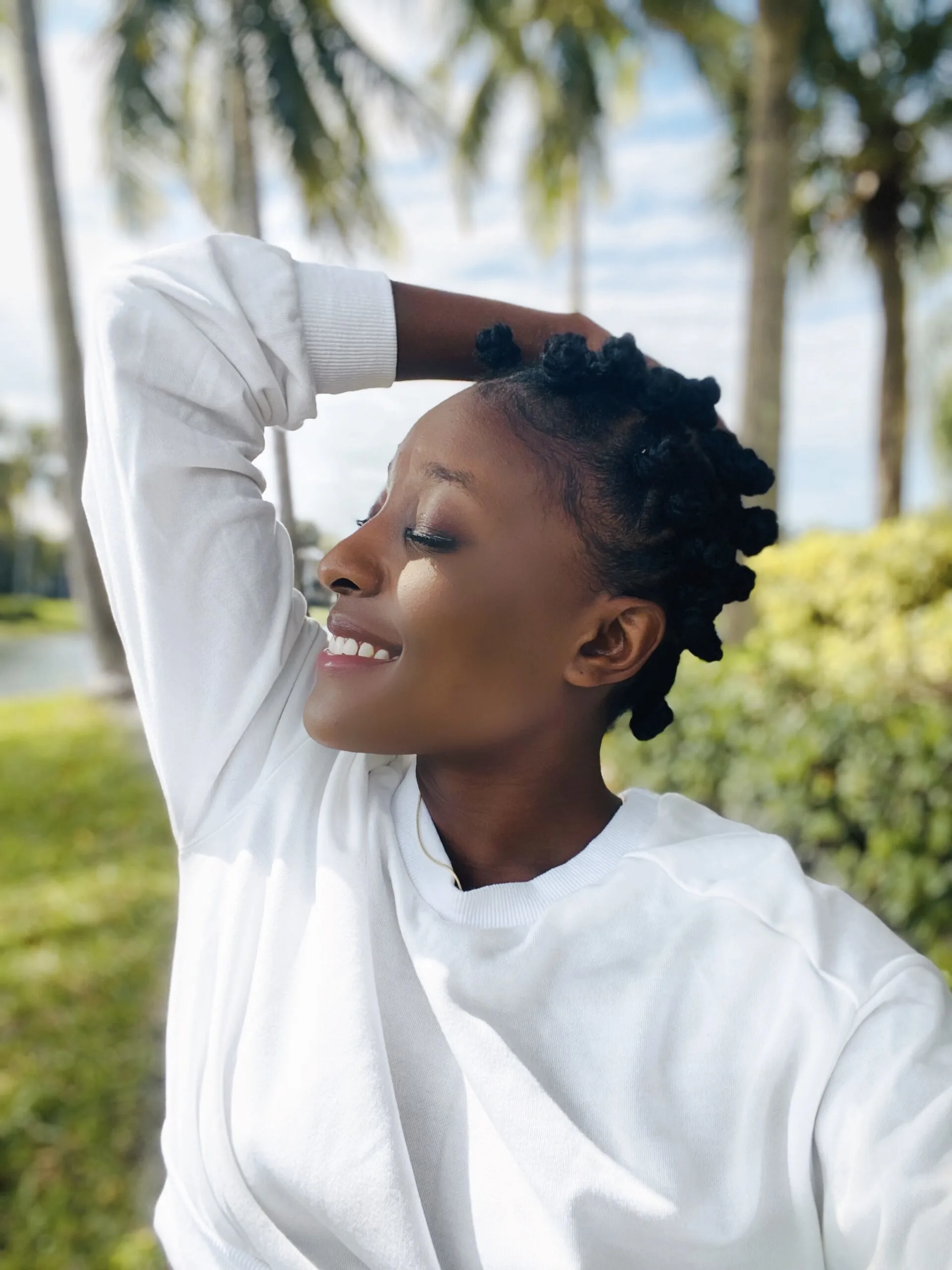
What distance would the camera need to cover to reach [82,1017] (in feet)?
12.3

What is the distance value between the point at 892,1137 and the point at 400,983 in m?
0.54

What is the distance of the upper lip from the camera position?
1.23m

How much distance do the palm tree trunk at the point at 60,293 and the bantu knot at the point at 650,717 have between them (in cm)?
776

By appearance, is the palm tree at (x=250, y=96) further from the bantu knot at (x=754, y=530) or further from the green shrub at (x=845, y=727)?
the bantu knot at (x=754, y=530)

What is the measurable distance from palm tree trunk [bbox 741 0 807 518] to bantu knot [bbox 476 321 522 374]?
5.10 m

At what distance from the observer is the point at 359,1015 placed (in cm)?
116

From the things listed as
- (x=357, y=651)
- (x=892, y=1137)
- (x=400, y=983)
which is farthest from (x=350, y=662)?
(x=892, y=1137)

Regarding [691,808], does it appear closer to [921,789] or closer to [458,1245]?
[458,1245]

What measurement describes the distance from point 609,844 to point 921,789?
8.17 ft

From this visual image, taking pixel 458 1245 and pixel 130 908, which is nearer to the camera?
pixel 458 1245

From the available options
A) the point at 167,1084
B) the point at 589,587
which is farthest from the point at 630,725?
the point at 167,1084

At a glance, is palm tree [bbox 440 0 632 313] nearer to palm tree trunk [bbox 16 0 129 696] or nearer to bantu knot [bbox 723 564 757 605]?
palm tree trunk [bbox 16 0 129 696]

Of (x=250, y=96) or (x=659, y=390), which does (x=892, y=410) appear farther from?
(x=659, y=390)

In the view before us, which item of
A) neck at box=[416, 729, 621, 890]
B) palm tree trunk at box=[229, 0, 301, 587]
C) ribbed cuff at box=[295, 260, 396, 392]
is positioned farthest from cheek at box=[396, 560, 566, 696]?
palm tree trunk at box=[229, 0, 301, 587]
